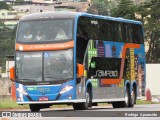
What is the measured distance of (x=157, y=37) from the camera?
94188 millimetres

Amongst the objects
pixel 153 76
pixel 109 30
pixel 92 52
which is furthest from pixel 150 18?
pixel 92 52

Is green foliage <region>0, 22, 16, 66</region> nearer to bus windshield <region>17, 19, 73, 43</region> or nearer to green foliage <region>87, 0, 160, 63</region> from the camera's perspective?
green foliage <region>87, 0, 160, 63</region>

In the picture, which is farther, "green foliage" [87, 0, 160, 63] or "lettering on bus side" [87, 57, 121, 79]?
"green foliage" [87, 0, 160, 63]

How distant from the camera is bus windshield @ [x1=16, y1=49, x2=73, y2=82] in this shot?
1281 inches

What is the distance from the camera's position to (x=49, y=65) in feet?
107

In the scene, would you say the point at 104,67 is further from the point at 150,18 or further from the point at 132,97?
the point at 150,18

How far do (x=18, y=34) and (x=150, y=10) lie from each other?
6304 cm

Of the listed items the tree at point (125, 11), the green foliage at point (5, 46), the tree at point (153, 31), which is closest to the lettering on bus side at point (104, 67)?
the tree at point (153, 31)

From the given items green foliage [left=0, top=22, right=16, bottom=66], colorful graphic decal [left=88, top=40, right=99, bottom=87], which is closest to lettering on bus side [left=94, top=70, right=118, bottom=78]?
colorful graphic decal [left=88, top=40, right=99, bottom=87]

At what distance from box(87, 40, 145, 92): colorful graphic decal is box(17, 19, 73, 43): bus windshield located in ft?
5.93

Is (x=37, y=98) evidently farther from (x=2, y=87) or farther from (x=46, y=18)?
(x=2, y=87)

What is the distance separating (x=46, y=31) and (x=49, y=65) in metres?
1.38

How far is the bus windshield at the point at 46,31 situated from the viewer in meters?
32.7

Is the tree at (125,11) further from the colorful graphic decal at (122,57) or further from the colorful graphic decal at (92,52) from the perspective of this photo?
the colorful graphic decal at (92,52)
